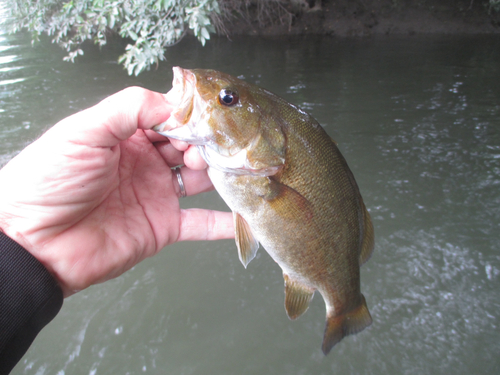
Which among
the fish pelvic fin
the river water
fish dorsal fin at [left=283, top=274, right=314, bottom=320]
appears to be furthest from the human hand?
the river water

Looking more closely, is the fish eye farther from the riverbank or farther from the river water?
the riverbank

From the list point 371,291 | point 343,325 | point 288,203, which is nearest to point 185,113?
point 288,203

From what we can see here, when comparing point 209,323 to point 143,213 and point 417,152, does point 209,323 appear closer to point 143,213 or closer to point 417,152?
point 143,213

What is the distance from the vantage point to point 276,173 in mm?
1779

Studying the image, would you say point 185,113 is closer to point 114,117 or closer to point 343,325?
point 114,117

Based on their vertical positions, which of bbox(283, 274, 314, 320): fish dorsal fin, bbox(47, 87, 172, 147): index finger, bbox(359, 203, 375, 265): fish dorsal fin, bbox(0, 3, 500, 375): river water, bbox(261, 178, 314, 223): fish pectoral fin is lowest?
bbox(0, 3, 500, 375): river water

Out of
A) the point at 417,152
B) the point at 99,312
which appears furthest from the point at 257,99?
the point at 417,152

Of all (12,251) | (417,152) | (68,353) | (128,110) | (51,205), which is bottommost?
(68,353)

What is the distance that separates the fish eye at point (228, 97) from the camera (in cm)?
168

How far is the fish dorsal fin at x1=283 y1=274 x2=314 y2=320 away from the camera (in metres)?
2.06

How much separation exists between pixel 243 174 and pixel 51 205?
963 millimetres

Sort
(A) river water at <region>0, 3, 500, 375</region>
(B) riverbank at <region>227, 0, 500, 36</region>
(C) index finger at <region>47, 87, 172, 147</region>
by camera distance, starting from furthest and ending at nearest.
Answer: (B) riverbank at <region>227, 0, 500, 36</region> < (A) river water at <region>0, 3, 500, 375</region> < (C) index finger at <region>47, 87, 172, 147</region>

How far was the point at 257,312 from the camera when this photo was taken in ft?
11.7

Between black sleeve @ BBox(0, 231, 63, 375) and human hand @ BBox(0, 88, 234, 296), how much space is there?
0.25ft
